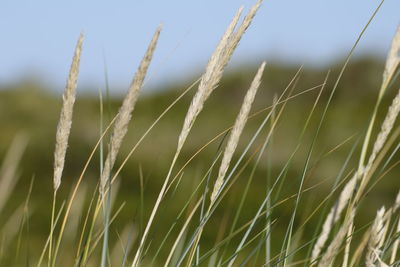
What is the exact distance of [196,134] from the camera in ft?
33.1

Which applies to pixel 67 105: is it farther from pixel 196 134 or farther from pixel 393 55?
pixel 196 134

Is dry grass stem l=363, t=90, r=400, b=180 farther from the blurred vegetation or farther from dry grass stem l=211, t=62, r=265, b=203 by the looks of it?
the blurred vegetation

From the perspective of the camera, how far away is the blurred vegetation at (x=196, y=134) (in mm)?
8414

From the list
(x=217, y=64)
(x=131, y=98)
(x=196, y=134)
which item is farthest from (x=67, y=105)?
(x=196, y=134)

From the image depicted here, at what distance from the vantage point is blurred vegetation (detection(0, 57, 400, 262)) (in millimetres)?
8414

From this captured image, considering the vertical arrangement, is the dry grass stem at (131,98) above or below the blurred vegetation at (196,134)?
above

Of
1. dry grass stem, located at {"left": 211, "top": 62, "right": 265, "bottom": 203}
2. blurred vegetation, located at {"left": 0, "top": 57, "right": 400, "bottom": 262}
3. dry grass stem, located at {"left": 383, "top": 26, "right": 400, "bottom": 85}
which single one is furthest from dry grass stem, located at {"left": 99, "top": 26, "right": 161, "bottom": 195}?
blurred vegetation, located at {"left": 0, "top": 57, "right": 400, "bottom": 262}

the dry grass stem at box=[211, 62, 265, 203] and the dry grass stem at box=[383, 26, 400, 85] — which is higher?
the dry grass stem at box=[383, 26, 400, 85]

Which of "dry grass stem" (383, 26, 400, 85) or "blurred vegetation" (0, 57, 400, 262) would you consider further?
"blurred vegetation" (0, 57, 400, 262)

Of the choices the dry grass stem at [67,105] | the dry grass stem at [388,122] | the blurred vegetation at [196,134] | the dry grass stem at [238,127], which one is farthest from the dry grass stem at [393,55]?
the blurred vegetation at [196,134]

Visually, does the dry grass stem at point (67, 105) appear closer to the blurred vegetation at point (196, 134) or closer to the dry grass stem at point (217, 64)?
the dry grass stem at point (217, 64)

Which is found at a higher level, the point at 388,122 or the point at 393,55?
the point at 393,55

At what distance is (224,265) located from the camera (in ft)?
5.32

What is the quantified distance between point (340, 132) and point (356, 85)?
115 centimetres
